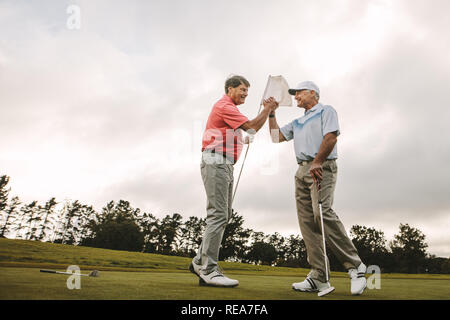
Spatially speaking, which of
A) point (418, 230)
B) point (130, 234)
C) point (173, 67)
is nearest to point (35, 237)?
point (130, 234)

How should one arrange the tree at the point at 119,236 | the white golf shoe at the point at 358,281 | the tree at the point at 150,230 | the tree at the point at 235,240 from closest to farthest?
1. the white golf shoe at the point at 358,281
2. the tree at the point at 119,236
3. the tree at the point at 235,240
4. the tree at the point at 150,230

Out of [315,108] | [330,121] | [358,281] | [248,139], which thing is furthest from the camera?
[248,139]

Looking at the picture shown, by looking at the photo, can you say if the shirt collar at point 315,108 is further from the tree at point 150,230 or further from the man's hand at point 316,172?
the tree at point 150,230

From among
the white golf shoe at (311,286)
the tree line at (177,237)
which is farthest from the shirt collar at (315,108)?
the tree line at (177,237)

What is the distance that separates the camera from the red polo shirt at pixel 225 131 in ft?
13.1

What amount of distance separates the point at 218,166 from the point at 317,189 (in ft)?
4.28

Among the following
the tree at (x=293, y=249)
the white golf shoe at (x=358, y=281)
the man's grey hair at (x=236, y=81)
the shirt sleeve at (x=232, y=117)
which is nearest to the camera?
the white golf shoe at (x=358, y=281)

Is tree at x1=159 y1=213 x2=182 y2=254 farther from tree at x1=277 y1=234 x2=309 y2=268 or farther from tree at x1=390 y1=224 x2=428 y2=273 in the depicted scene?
tree at x1=390 y1=224 x2=428 y2=273

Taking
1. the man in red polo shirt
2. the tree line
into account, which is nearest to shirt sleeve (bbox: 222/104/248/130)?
the man in red polo shirt

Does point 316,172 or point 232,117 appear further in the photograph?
point 232,117

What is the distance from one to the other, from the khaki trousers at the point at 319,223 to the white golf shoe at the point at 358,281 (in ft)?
0.22

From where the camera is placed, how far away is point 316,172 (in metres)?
3.62

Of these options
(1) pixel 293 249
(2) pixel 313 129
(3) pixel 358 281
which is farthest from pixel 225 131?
(1) pixel 293 249

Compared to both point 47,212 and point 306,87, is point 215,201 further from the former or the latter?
point 47,212
